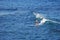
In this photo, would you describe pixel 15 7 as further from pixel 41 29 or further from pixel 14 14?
pixel 41 29

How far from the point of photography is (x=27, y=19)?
1.07 meters

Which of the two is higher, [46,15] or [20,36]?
[46,15]

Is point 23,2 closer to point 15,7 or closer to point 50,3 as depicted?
point 15,7

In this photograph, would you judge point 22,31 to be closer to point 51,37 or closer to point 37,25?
point 37,25

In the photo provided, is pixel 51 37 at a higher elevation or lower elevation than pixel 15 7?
lower

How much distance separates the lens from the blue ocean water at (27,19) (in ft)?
3.40

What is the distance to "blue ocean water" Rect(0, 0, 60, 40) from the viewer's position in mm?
1035

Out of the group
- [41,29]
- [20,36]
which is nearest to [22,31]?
[20,36]

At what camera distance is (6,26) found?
105 centimetres

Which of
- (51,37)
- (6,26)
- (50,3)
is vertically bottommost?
(51,37)

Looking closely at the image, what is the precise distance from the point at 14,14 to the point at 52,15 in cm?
31

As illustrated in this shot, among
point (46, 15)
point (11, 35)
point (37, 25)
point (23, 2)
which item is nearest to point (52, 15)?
point (46, 15)

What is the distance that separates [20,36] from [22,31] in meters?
0.04

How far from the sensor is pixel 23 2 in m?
1.11
